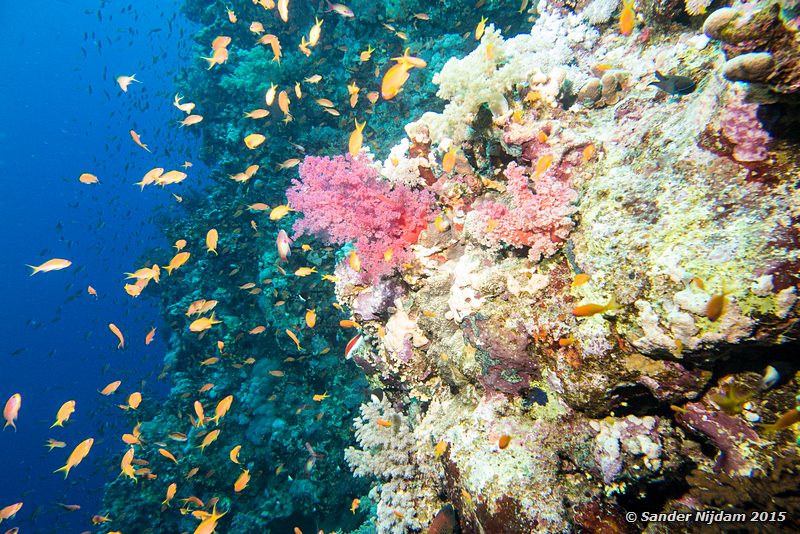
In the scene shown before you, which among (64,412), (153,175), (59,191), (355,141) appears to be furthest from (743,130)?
(59,191)

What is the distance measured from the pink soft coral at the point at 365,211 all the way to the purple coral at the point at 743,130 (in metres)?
2.47

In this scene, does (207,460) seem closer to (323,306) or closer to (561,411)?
(323,306)

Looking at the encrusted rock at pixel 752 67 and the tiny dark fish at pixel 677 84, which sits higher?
the tiny dark fish at pixel 677 84

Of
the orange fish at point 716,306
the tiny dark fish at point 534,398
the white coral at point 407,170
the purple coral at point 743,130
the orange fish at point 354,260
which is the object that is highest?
the white coral at point 407,170

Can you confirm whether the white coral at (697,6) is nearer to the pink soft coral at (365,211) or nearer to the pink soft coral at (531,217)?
the pink soft coral at (531,217)

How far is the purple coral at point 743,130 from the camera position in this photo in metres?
1.80

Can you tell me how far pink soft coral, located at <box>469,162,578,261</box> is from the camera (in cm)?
266

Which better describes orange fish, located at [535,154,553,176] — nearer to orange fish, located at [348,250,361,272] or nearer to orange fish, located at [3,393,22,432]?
orange fish, located at [348,250,361,272]

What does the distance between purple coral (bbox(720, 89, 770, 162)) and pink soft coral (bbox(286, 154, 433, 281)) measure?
8.11ft

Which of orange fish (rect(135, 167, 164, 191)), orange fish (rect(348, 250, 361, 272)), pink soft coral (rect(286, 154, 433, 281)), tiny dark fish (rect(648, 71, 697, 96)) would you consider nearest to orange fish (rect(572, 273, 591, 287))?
tiny dark fish (rect(648, 71, 697, 96))

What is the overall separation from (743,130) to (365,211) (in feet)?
10.1

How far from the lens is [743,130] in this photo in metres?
1.84

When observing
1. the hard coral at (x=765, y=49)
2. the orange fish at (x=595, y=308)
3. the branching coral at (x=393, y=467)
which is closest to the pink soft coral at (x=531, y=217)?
the orange fish at (x=595, y=308)

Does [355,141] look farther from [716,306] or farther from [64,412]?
[64,412]
